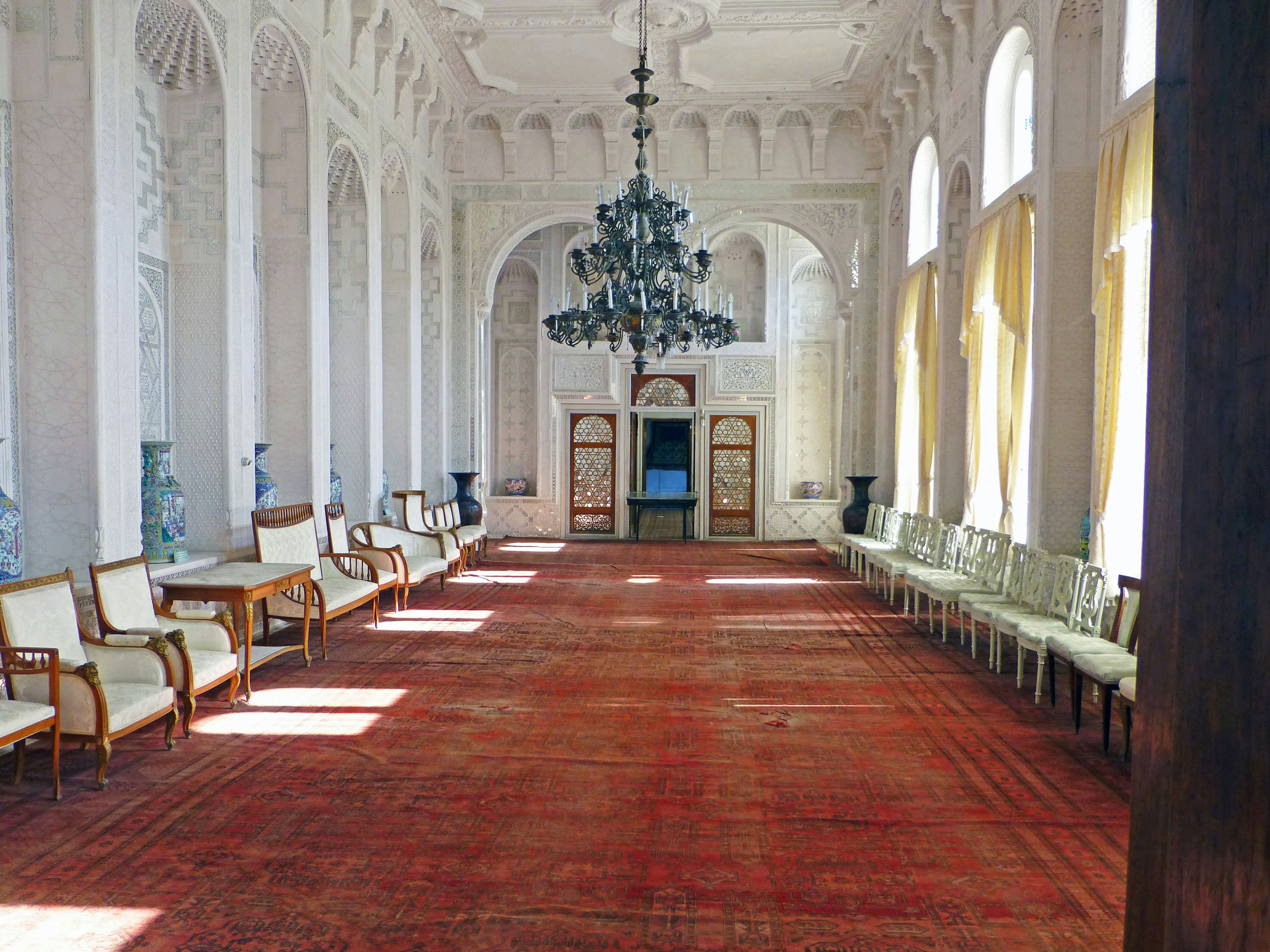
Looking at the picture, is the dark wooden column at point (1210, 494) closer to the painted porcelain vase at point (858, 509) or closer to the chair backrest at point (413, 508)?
the chair backrest at point (413, 508)

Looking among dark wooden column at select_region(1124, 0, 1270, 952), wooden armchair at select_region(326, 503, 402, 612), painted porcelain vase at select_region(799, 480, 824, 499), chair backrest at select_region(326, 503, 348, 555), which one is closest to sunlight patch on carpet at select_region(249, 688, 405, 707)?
wooden armchair at select_region(326, 503, 402, 612)

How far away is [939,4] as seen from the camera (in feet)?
28.8

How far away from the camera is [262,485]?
6.98 meters

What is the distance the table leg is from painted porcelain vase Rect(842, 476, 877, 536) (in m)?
8.15

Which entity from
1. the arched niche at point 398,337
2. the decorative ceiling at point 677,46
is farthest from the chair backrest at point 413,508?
the decorative ceiling at point 677,46

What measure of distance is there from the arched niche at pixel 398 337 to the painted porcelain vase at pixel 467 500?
1373 millimetres

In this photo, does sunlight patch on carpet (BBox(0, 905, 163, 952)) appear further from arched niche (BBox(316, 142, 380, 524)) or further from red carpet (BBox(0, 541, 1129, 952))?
arched niche (BBox(316, 142, 380, 524))

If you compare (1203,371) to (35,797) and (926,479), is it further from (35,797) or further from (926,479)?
(926,479)

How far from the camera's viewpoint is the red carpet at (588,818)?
2.65 meters

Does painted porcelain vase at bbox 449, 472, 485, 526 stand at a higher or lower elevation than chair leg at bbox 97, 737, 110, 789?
higher

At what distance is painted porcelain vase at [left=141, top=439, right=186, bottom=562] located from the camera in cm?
565

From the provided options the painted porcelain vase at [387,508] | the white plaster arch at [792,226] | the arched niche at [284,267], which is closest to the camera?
the arched niche at [284,267]

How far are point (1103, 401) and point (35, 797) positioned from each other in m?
5.84

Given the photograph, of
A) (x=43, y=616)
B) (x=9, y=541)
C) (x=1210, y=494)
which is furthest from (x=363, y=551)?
(x=1210, y=494)
